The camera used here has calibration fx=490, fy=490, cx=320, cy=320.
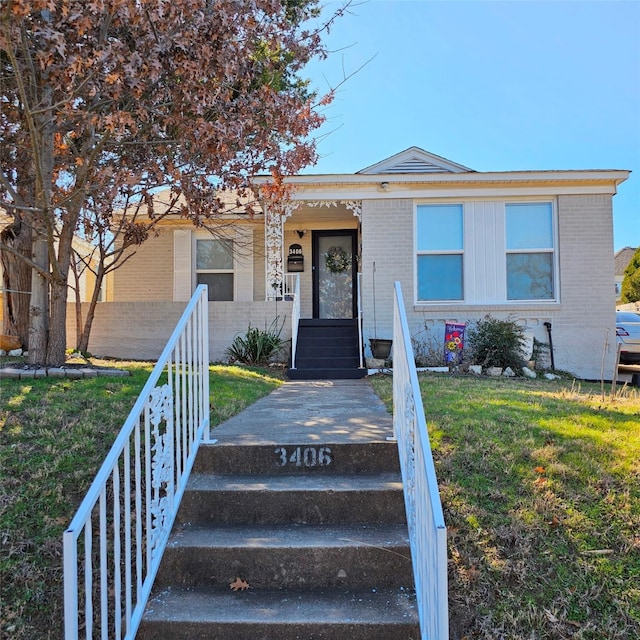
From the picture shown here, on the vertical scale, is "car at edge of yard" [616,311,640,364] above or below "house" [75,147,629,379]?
below

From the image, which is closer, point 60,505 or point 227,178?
point 60,505

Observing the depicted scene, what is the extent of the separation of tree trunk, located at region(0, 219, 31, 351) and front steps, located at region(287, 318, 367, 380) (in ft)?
14.4

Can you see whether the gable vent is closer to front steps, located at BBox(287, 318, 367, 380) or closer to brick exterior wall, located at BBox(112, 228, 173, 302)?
front steps, located at BBox(287, 318, 367, 380)

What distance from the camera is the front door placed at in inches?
460

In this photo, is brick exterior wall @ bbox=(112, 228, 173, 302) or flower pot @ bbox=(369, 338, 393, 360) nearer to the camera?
flower pot @ bbox=(369, 338, 393, 360)

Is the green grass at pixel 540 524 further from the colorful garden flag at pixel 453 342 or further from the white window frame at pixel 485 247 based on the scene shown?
the white window frame at pixel 485 247

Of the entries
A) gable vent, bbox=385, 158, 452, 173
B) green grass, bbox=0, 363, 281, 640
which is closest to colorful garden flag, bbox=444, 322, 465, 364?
gable vent, bbox=385, 158, 452, 173

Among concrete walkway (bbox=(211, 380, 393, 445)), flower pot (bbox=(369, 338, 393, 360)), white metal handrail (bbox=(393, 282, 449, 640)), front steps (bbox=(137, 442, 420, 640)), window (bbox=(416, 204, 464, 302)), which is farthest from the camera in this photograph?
window (bbox=(416, 204, 464, 302))

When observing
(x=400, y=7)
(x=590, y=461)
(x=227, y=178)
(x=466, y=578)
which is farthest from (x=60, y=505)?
(x=400, y=7)

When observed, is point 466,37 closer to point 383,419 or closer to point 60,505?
point 383,419

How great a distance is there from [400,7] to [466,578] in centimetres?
782

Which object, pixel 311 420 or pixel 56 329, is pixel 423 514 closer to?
pixel 311 420

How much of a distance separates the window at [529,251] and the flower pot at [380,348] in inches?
109

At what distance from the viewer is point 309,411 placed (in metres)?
4.65
